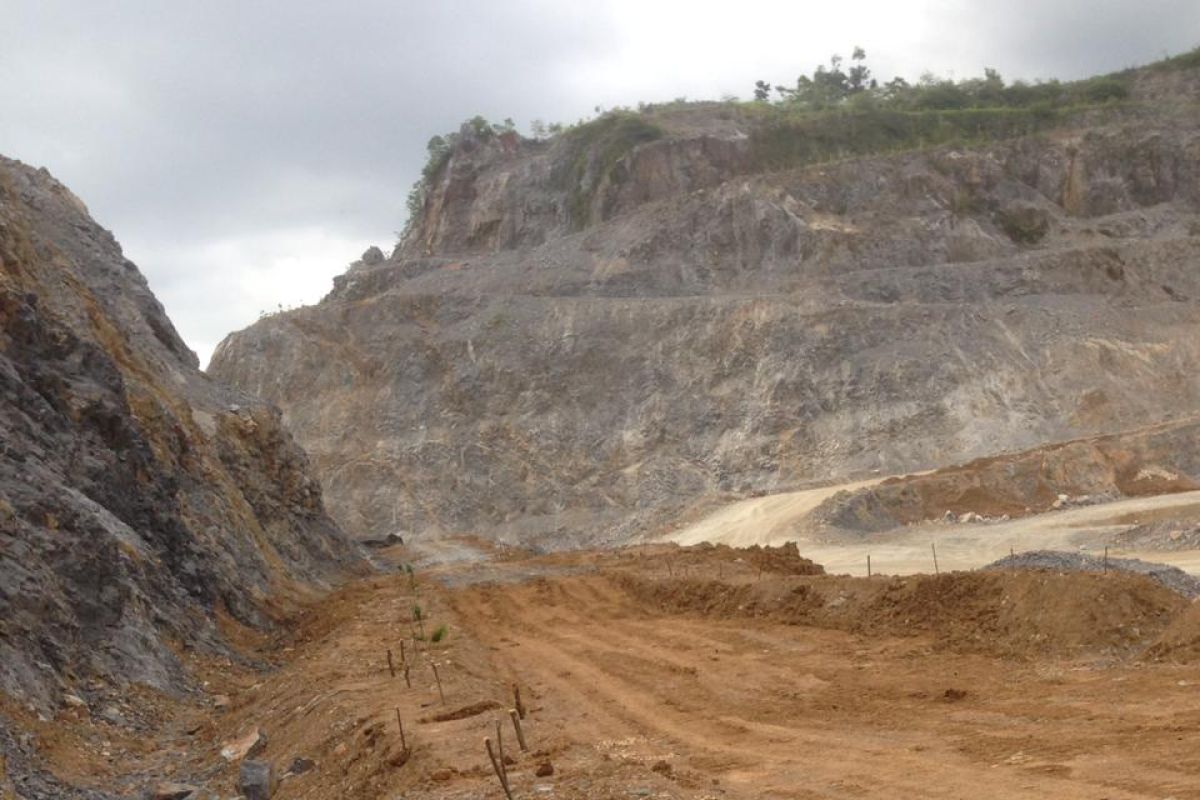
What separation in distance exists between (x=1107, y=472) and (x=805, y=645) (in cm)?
2651

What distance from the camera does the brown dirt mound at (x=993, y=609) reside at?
12.9 meters

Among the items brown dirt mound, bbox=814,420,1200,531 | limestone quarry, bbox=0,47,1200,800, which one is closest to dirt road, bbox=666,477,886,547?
limestone quarry, bbox=0,47,1200,800

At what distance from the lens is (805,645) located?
590 inches

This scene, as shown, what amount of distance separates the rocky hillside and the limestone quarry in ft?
0.28

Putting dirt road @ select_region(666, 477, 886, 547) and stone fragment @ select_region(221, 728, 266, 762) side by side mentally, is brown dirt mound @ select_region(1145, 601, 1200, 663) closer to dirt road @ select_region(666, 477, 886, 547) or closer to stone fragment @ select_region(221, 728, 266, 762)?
stone fragment @ select_region(221, 728, 266, 762)

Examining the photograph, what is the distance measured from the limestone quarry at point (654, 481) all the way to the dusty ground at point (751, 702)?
0.21 feet

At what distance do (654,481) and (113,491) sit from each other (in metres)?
28.6

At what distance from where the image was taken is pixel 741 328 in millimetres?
51000

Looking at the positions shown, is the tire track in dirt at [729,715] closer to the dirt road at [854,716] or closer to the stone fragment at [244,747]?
the dirt road at [854,716]

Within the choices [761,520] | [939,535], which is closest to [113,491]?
[939,535]

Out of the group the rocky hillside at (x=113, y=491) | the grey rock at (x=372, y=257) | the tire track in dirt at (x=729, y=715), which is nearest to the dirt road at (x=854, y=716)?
the tire track in dirt at (x=729, y=715)

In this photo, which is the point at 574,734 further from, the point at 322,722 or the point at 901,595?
the point at 901,595

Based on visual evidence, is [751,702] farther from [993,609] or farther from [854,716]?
[993,609]

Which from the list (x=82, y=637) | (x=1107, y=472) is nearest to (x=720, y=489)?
(x=1107, y=472)
